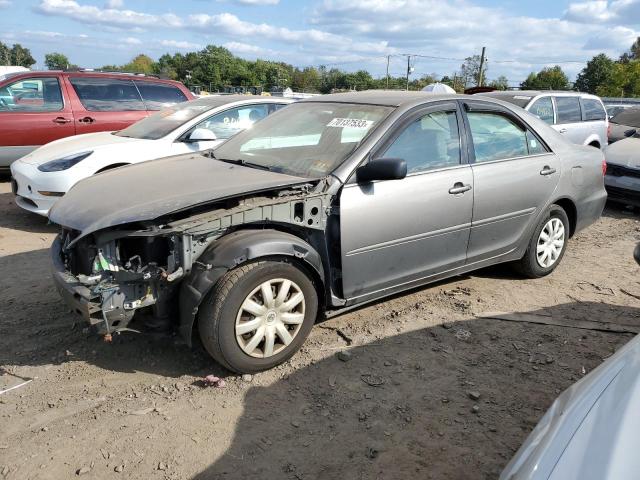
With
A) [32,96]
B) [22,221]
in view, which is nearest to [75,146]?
[22,221]

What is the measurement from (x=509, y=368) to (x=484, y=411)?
56 centimetres

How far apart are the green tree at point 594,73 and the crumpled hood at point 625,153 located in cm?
5325

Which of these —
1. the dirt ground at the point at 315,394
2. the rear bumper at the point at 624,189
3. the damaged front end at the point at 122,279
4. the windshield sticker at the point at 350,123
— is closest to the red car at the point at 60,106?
the dirt ground at the point at 315,394

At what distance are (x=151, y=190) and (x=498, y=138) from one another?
9.21 ft

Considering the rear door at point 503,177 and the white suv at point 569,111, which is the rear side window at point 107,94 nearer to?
the white suv at point 569,111

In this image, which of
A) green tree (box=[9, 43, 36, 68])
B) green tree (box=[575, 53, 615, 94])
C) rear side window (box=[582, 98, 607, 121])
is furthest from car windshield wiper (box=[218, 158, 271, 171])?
green tree (box=[9, 43, 36, 68])

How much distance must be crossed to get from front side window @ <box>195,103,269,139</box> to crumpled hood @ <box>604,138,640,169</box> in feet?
17.6

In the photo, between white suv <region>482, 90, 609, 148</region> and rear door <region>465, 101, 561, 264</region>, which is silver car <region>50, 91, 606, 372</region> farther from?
white suv <region>482, 90, 609, 148</region>

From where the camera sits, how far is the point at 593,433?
1.57 meters

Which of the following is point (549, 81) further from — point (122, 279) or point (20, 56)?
point (20, 56)

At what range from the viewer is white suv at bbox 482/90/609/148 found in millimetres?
8789

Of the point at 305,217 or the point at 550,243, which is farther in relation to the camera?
the point at 550,243

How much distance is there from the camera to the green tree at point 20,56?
86.8 metres

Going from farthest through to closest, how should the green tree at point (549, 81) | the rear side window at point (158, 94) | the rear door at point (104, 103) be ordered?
the green tree at point (549, 81) → the rear side window at point (158, 94) → the rear door at point (104, 103)
